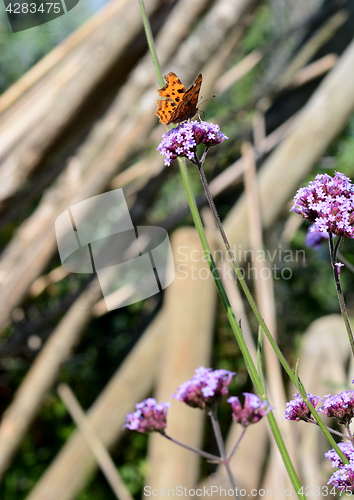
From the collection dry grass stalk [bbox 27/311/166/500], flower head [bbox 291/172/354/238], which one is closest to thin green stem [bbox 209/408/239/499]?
flower head [bbox 291/172/354/238]

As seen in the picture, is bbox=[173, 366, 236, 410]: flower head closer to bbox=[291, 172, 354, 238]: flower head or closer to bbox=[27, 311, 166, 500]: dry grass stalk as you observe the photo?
bbox=[291, 172, 354, 238]: flower head

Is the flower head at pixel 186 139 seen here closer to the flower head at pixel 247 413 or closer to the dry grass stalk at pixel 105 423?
the flower head at pixel 247 413

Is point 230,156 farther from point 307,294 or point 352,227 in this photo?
point 307,294

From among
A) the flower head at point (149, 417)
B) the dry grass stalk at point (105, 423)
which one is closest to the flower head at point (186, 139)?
the flower head at point (149, 417)

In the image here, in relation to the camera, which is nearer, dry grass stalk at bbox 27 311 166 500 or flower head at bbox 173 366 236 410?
flower head at bbox 173 366 236 410

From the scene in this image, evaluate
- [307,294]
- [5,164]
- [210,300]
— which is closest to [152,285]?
[210,300]

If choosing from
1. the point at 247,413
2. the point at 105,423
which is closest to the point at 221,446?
the point at 247,413
